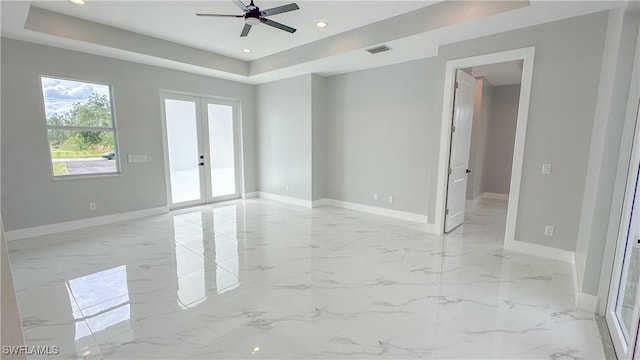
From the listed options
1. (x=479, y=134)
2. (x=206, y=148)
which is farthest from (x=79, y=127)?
(x=479, y=134)

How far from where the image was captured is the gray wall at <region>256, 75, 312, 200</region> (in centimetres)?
593

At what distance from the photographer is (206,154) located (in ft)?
20.6

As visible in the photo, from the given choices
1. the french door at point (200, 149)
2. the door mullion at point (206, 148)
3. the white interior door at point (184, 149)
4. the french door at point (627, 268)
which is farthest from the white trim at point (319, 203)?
the french door at point (627, 268)

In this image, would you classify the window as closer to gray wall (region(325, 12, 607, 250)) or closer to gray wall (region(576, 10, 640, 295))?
gray wall (region(325, 12, 607, 250))

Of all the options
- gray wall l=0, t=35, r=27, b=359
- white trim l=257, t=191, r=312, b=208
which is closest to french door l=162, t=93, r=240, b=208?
white trim l=257, t=191, r=312, b=208

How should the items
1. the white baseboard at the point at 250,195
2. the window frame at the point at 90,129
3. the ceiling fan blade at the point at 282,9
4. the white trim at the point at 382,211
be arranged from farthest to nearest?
the white baseboard at the point at 250,195 < the white trim at the point at 382,211 < the window frame at the point at 90,129 < the ceiling fan blade at the point at 282,9

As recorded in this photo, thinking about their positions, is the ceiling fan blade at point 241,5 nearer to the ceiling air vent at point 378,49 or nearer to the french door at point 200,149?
the ceiling air vent at point 378,49

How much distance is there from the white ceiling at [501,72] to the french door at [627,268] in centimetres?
343

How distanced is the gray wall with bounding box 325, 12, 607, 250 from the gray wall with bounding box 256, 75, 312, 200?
53 cm

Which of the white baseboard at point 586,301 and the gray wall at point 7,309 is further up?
the gray wall at point 7,309

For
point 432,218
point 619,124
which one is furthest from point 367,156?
point 619,124

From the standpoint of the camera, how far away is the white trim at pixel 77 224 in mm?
4082

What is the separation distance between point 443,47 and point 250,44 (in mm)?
3073

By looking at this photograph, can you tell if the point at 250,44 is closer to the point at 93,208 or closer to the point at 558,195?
the point at 93,208
